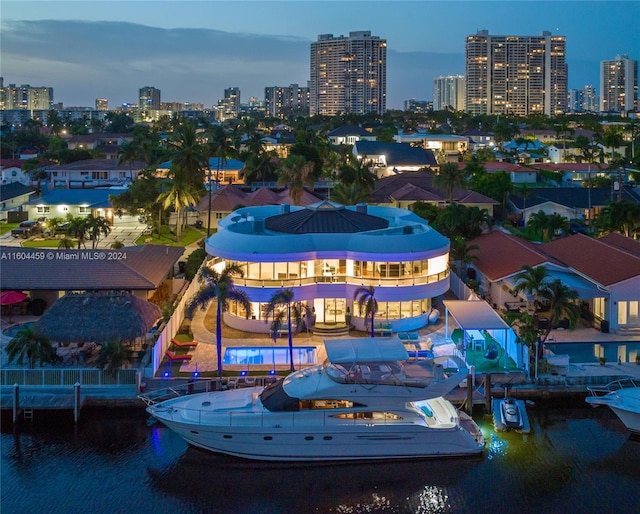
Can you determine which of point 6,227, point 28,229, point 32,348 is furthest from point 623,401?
point 6,227

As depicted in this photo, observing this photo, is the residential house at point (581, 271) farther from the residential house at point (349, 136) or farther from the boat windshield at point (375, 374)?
the residential house at point (349, 136)

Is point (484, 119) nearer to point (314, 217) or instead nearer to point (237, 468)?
point (314, 217)

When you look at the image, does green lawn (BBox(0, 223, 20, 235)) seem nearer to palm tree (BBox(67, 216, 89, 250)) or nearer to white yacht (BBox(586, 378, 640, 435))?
palm tree (BBox(67, 216, 89, 250))

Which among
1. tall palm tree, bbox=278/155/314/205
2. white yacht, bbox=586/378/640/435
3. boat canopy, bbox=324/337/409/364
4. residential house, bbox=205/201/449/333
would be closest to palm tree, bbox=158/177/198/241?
tall palm tree, bbox=278/155/314/205

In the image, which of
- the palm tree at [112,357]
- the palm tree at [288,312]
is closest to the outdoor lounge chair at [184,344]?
the palm tree at [288,312]

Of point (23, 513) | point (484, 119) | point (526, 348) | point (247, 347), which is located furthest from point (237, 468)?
point (484, 119)

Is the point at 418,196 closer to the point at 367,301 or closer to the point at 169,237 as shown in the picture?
the point at 169,237
